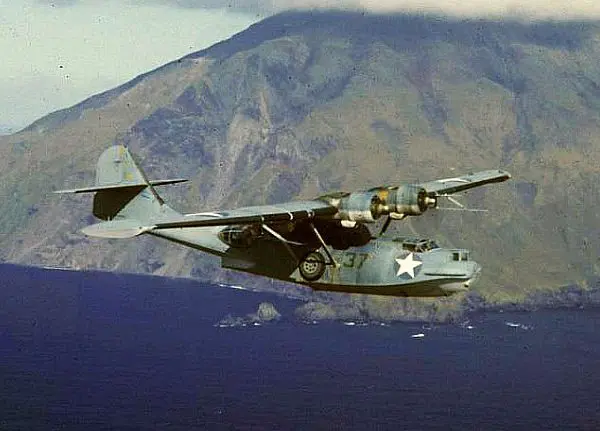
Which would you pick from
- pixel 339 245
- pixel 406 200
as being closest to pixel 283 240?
pixel 339 245

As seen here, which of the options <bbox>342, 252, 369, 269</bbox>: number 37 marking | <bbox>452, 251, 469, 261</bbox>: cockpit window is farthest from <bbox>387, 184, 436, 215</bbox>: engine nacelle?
<bbox>342, 252, 369, 269</bbox>: number 37 marking

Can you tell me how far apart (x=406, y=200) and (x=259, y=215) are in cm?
936

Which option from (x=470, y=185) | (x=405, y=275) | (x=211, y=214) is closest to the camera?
(x=211, y=214)

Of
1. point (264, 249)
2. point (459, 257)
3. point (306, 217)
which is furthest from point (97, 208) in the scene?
point (459, 257)

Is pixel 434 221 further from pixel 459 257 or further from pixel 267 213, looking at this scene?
pixel 267 213

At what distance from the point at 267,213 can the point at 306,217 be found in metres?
2.52

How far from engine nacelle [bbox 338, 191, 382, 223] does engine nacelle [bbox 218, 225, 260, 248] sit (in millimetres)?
6235

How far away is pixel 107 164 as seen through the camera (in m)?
74.4

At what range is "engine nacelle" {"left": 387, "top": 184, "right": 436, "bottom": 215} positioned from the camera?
63.8 metres

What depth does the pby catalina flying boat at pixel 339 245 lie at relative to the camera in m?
62.6

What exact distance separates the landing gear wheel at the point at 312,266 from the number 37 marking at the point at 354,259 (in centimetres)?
141

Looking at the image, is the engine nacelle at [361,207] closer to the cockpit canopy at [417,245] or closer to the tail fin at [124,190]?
the cockpit canopy at [417,245]

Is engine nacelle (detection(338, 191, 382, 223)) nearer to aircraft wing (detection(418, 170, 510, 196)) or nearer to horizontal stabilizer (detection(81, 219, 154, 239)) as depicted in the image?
aircraft wing (detection(418, 170, 510, 196))

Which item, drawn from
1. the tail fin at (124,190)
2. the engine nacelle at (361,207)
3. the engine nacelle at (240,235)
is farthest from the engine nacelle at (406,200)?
the tail fin at (124,190)
